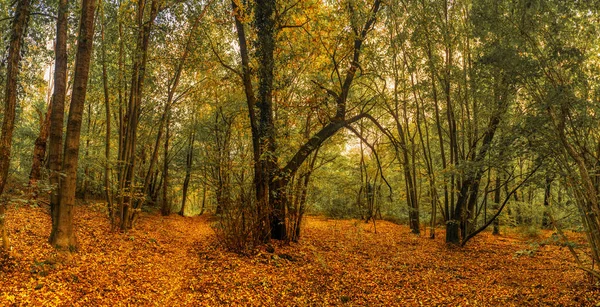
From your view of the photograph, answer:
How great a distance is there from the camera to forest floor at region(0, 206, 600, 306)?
451cm

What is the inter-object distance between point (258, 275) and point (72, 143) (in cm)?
409

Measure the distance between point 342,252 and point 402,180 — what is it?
12.7m

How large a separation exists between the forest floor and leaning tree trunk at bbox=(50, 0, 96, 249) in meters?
0.30

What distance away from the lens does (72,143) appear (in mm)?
5488

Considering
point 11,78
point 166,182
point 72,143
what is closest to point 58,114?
point 72,143

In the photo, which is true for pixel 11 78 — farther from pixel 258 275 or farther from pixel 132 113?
pixel 258 275

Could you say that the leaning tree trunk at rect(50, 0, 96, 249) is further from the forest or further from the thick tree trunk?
the thick tree trunk

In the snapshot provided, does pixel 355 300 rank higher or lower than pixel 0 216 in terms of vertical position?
lower

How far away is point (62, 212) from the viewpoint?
213 inches

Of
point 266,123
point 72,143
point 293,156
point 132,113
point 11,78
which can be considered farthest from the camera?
point 132,113

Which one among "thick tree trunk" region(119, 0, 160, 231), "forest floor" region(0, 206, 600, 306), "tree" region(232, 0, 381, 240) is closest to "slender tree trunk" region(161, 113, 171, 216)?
"thick tree trunk" region(119, 0, 160, 231)

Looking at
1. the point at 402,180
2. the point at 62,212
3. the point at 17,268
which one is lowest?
the point at 17,268

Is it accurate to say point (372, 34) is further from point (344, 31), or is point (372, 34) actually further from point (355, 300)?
point (355, 300)

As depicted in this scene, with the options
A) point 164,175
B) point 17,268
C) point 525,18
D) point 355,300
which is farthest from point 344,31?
point 164,175
